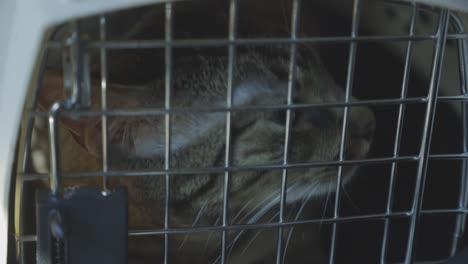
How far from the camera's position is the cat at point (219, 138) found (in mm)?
763

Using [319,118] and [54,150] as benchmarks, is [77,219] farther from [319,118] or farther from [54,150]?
[319,118]

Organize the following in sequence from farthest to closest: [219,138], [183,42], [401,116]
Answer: [219,138]
[401,116]
[183,42]

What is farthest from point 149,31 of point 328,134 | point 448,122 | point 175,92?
point 448,122

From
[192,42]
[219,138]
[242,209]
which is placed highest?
[192,42]

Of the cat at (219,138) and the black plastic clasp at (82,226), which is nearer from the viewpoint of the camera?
the black plastic clasp at (82,226)

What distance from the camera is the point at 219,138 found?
0.79 m

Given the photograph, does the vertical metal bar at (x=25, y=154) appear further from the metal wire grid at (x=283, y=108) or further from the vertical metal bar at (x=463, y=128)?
the vertical metal bar at (x=463, y=128)

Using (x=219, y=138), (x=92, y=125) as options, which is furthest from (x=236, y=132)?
(x=92, y=125)

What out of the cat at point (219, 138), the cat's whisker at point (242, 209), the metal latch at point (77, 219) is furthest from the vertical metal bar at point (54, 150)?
the cat's whisker at point (242, 209)

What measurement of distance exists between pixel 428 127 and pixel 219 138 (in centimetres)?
24

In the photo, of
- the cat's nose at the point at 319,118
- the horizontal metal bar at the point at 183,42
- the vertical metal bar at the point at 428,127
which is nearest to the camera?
the horizontal metal bar at the point at 183,42

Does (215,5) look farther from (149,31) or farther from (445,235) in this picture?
(445,235)

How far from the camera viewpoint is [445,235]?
2.91 ft

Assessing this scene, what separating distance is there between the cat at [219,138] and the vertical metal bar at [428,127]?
12 centimetres
